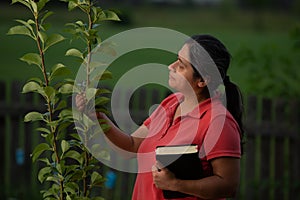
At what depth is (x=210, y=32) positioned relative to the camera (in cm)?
2311

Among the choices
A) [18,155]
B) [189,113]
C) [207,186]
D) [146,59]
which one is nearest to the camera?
[207,186]

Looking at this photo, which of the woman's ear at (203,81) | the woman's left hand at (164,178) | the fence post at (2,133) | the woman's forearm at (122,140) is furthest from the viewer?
the fence post at (2,133)

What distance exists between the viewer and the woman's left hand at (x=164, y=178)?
2697 millimetres

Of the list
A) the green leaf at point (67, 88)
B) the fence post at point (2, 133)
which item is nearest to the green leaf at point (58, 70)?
the green leaf at point (67, 88)

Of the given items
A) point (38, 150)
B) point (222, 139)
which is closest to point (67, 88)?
point (38, 150)

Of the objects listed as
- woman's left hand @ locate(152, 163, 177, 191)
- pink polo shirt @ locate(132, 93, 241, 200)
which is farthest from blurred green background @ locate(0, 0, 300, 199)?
woman's left hand @ locate(152, 163, 177, 191)

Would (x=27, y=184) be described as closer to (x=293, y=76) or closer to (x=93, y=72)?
(x=293, y=76)

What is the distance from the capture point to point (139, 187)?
9.72ft

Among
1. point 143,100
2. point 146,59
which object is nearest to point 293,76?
point 143,100

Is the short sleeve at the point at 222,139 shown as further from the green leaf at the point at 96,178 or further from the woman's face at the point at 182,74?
the green leaf at the point at 96,178

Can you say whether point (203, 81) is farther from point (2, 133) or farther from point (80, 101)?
point (2, 133)

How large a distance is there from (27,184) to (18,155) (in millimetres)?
335

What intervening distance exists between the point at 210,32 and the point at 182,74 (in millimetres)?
20505

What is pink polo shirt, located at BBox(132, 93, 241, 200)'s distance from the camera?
2.66m
